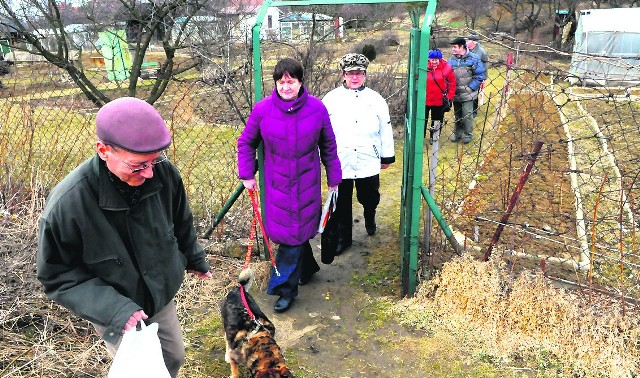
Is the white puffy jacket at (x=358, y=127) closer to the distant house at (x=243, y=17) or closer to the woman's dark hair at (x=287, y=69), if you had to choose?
the woman's dark hair at (x=287, y=69)

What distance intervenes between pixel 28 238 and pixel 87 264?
2544 mm

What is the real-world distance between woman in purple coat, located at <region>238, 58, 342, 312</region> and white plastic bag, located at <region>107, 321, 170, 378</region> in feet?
6.09

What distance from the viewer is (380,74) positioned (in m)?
9.57

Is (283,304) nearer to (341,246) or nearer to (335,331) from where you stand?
(335,331)

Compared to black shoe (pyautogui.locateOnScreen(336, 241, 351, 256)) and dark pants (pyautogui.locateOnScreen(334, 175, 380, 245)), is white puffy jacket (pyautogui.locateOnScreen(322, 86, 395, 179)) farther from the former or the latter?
black shoe (pyautogui.locateOnScreen(336, 241, 351, 256))

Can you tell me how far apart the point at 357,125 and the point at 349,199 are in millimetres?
681

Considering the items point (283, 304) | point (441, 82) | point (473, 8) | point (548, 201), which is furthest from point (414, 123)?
point (473, 8)

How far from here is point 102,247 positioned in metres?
1.99

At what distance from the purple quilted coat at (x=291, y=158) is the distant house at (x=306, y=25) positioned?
3.57 meters

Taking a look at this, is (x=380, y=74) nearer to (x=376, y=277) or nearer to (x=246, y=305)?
(x=376, y=277)

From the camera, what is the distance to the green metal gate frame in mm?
3369

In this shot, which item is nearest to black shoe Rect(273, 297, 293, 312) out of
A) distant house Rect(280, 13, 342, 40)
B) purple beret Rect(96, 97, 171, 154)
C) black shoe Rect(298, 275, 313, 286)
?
black shoe Rect(298, 275, 313, 286)

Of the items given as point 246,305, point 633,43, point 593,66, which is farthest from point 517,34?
point 246,305

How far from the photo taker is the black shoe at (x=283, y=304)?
3818 mm
